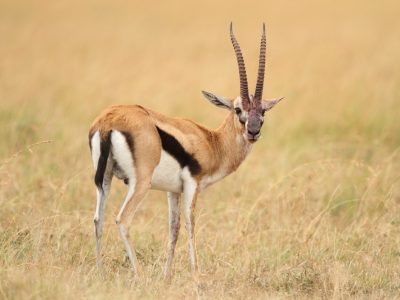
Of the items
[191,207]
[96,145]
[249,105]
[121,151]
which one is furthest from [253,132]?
[96,145]

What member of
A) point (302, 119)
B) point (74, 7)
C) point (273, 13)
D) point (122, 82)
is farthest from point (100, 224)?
point (74, 7)

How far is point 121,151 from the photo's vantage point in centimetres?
637

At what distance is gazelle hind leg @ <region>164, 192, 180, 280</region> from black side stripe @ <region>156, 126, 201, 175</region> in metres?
0.48

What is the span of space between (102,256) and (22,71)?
8669 mm

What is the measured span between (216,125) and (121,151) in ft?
21.2

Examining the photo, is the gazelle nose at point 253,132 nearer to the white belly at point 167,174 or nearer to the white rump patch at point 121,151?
the white belly at point 167,174

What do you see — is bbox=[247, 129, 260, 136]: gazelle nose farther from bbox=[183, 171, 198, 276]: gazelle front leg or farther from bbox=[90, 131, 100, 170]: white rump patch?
bbox=[90, 131, 100, 170]: white rump patch

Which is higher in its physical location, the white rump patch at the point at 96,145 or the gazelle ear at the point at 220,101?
the gazelle ear at the point at 220,101

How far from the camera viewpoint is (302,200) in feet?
29.7

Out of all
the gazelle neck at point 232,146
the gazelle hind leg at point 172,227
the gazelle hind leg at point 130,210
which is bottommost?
the gazelle hind leg at point 172,227

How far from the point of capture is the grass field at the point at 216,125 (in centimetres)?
692

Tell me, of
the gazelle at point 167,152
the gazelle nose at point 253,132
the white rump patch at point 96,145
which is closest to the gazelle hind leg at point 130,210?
the gazelle at point 167,152

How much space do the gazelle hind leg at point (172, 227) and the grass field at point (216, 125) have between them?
0.12 metres

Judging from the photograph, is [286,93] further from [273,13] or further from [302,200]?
[273,13]
